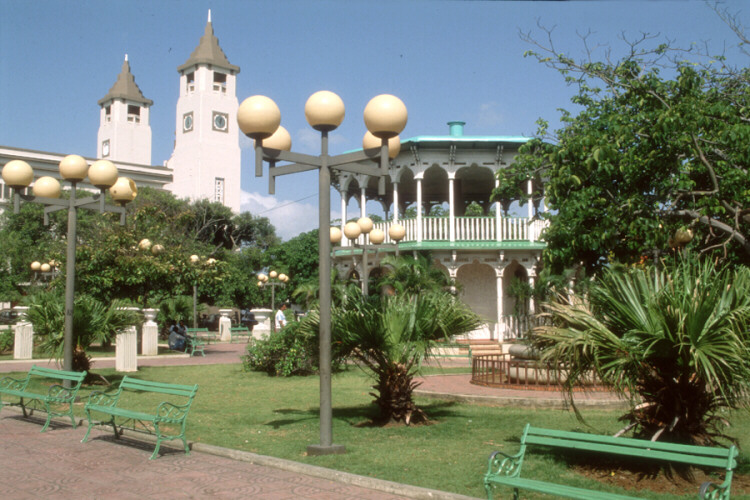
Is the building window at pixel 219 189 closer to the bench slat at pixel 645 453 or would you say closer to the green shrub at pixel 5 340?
the green shrub at pixel 5 340

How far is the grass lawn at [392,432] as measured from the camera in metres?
7.41

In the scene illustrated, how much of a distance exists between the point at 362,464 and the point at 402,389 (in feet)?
8.62

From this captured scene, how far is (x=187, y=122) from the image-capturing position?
8088cm

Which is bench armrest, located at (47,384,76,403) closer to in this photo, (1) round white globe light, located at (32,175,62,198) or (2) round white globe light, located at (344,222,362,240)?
(1) round white globe light, located at (32,175,62,198)

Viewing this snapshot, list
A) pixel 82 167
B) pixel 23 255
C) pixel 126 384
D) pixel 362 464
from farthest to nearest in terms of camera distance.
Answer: pixel 23 255 → pixel 82 167 → pixel 126 384 → pixel 362 464

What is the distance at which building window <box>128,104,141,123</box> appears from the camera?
8898cm

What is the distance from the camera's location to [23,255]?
146ft

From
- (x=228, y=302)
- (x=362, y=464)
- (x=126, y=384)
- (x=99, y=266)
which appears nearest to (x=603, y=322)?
(x=362, y=464)

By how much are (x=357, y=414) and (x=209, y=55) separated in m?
75.1

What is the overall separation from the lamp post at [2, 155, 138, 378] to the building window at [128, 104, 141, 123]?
80.2 metres

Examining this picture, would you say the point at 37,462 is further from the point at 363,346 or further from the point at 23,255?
the point at 23,255

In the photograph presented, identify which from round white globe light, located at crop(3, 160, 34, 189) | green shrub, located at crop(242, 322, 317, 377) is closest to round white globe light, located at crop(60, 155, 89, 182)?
round white globe light, located at crop(3, 160, 34, 189)

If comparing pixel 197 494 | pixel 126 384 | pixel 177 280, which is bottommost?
pixel 197 494

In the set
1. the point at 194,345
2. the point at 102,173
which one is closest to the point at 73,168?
the point at 102,173
